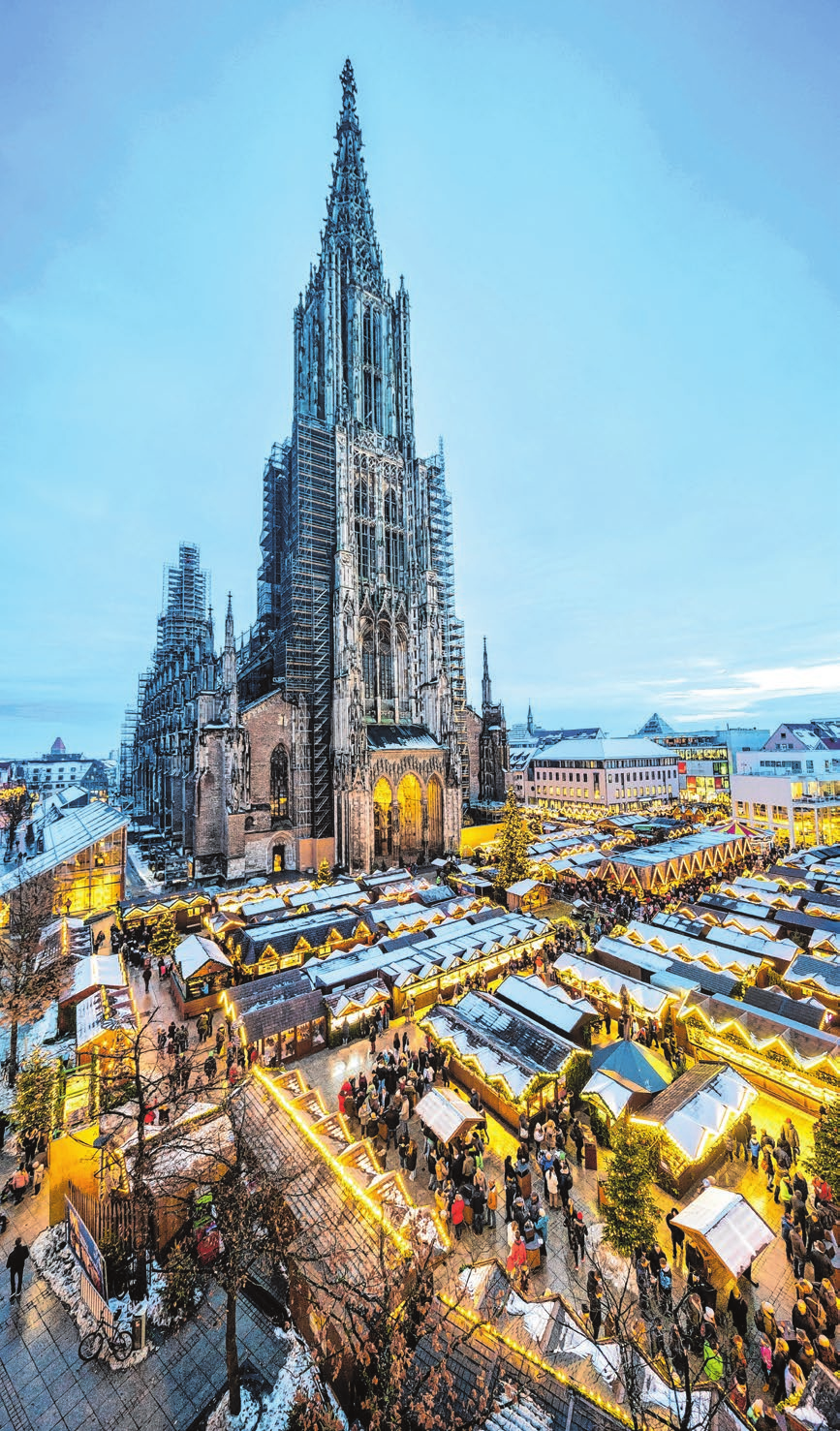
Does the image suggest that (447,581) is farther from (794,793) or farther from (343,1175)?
(343,1175)

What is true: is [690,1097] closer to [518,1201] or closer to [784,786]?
[518,1201]

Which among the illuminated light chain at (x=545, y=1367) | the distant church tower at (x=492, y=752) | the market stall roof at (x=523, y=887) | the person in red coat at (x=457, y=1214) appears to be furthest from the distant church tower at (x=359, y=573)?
the illuminated light chain at (x=545, y=1367)

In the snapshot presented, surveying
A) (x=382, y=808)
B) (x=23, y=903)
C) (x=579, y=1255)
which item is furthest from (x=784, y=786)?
(x=23, y=903)

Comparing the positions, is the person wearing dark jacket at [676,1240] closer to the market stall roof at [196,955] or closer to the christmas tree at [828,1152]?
the christmas tree at [828,1152]

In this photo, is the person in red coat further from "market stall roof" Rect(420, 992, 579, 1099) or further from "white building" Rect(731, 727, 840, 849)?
"white building" Rect(731, 727, 840, 849)

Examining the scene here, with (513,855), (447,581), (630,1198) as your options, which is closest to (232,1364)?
(630,1198)

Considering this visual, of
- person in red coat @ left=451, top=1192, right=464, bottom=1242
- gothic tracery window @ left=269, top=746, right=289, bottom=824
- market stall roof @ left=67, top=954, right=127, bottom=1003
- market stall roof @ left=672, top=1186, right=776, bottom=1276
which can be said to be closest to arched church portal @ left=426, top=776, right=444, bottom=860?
gothic tracery window @ left=269, top=746, right=289, bottom=824

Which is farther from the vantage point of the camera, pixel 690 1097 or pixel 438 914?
pixel 438 914
